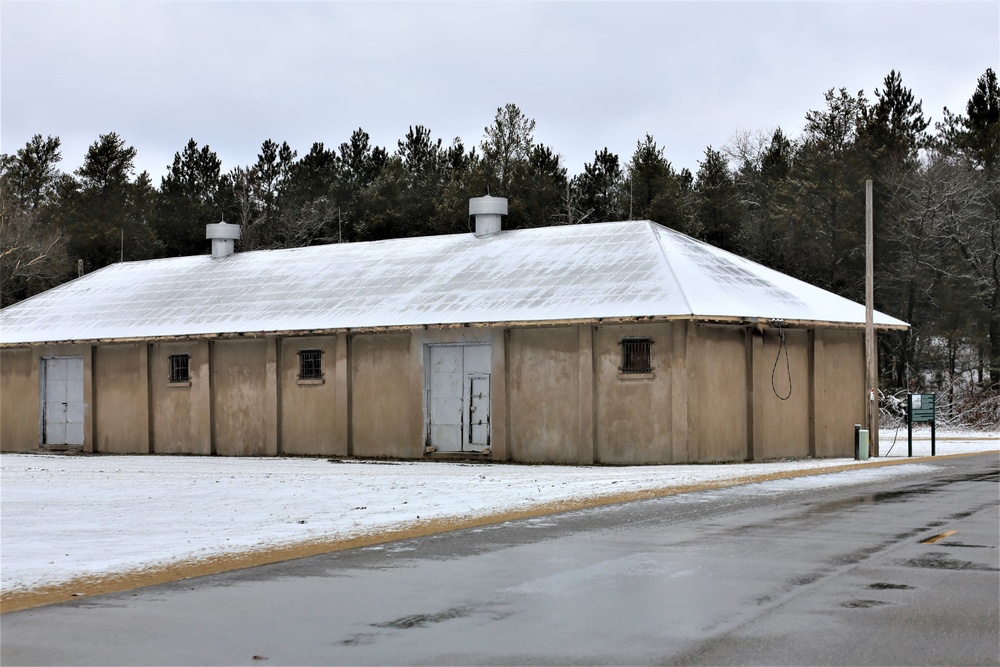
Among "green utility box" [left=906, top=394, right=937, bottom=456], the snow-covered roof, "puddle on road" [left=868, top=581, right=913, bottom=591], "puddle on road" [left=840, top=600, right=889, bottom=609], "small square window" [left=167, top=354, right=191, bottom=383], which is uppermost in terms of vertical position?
the snow-covered roof

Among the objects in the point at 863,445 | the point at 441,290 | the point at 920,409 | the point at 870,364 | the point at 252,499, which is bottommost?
the point at 252,499

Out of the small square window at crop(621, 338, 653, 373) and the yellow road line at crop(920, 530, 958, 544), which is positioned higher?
the small square window at crop(621, 338, 653, 373)

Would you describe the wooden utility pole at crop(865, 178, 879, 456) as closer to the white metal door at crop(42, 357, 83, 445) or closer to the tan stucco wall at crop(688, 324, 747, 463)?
the tan stucco wall at crop(688, 324, 747, 463)

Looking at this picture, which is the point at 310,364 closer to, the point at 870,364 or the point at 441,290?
the point at 441,290

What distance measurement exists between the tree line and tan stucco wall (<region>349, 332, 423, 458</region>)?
1008 inches

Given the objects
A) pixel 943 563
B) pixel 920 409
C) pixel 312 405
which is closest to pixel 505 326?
pixel 312 405

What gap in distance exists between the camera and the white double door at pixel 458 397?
27859 millimetres

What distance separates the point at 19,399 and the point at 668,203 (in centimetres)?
3235

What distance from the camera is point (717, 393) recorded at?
2592 centimetres

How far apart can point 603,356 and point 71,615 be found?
1830 centimetres

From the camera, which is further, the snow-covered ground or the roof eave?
the roof eave

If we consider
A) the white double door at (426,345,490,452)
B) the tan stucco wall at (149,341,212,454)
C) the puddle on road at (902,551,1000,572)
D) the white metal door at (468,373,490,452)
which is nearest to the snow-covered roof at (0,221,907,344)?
the tan stucco wall at (149,341,212,454)

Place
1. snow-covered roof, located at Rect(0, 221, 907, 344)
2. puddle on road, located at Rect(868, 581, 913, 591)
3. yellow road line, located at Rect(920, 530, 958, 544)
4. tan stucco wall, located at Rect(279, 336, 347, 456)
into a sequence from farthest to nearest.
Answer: tan stucco wall, located at Rect(279, 336, 347, 456) → snow-covered roof, located at Rect(0, 221, 907, 344) → yellow road line, located at Rect(920, 530, 958, 544) → puddle on road, located at Rect(868, 581, 913, 591)

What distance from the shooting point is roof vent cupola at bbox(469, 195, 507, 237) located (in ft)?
113
